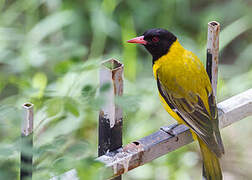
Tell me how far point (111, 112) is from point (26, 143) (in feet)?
2.17

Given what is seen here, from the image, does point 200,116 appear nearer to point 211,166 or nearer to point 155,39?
point 211,166

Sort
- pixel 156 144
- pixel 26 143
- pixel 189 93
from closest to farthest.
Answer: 1. pixel 26 143
2. pixel 156 144
3. pixel 189 93

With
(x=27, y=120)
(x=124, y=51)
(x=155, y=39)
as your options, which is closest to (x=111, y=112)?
(x=27, y=120)

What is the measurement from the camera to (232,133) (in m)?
5.53

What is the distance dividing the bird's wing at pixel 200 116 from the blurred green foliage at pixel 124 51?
3.28 feet

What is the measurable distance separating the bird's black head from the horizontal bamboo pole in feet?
2.85

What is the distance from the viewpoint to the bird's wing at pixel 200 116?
336cm

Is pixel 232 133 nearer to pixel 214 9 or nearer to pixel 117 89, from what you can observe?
pixel 214 9

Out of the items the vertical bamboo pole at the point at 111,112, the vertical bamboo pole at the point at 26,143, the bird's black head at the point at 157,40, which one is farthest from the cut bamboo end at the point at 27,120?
the bird's black head at the point at 157,40

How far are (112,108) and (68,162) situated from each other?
2.16 ft

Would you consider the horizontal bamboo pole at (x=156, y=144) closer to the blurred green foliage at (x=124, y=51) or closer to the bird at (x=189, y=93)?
the bird at (x=189, y=93)

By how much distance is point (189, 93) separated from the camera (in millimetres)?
3783

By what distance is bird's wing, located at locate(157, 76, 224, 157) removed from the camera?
3.36 metres

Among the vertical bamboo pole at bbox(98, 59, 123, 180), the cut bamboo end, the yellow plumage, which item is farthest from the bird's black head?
the cut bamboo end
